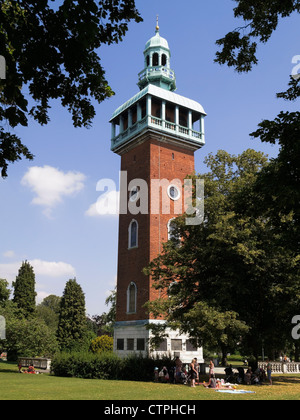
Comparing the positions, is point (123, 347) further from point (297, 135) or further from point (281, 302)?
point (297, 135)

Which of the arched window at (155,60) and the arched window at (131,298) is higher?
the arched window at (155,60)

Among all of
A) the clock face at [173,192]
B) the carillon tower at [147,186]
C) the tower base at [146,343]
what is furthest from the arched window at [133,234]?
the tower base at [146,343]

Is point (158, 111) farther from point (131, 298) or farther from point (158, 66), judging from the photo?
point (131, 298)

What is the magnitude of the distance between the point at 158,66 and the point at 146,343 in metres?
27.6

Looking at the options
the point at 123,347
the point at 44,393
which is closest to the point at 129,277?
the point at 123,347

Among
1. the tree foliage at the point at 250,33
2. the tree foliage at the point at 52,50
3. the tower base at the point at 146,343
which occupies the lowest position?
the tower base at the point at 146,343

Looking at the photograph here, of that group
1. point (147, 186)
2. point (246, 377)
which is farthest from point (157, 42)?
point (246, 377)

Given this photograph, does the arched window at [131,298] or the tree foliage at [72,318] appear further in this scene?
the tree foliage at [72,318]

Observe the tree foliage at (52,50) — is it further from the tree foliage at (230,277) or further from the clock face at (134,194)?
the clock face at (134,194)

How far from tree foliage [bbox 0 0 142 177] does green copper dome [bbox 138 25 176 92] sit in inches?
1438

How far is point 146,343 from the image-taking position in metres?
33.1

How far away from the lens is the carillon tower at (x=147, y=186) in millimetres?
34719

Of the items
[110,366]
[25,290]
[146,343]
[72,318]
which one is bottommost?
[110,366]

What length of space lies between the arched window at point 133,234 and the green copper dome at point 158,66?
50.1 ft
